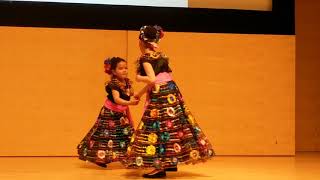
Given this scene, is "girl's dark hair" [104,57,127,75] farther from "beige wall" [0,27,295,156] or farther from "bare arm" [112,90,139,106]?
"beige wall" [0,27,295,156]

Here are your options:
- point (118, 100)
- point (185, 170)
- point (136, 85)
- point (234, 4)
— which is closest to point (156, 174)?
point (185, 170)

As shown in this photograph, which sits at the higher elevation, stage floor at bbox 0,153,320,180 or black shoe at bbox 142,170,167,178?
black shoe at bbox 142,170,167,178

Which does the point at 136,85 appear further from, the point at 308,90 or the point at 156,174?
the point at 308,90

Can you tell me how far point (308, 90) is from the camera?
7.27 m

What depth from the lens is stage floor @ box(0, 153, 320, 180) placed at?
4105 mm

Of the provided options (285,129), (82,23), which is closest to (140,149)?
(82,23)

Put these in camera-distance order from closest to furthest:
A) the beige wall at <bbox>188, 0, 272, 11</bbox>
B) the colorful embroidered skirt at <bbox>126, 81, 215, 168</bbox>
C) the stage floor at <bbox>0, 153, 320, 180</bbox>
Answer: the colorful embroidered skirt at <bbox>126, 81, 215, 168</bbox>, the stage floor at <bbox>0, 153, 320, 180</bbox>, the beige wall at <bbox>188, 0, 272, 11</bbox>

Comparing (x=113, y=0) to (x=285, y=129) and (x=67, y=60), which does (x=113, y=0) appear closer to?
(x=67, y=60)

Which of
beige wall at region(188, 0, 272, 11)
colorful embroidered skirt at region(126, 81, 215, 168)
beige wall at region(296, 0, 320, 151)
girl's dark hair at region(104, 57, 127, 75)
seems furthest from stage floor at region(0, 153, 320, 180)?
beige wall at region(188, 0, 272, 11)

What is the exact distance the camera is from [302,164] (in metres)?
5.31

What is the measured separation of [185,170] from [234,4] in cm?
250

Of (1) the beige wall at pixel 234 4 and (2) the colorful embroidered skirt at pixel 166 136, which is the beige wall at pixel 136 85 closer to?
(1) the beige wall at pixel 234 4

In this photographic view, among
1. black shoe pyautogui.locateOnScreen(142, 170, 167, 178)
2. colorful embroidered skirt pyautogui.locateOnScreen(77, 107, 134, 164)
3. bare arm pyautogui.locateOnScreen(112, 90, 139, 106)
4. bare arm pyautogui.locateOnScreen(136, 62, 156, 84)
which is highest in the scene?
bare arm pyautogui.locateOnScreen(136, 62, 156, 84)

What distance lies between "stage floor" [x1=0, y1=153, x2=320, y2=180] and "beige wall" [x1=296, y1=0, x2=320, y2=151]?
1.47 meters
